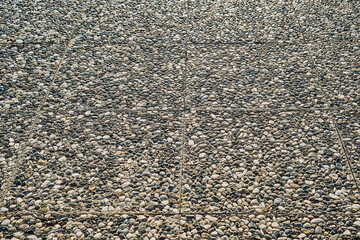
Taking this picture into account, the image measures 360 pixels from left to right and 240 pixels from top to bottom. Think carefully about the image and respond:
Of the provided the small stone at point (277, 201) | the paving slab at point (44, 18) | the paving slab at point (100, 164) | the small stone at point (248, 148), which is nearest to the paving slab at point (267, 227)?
the small stone at point (277, 201)

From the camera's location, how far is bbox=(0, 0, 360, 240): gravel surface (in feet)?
9.53

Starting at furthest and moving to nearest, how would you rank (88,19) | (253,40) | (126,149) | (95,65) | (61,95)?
(88,19), (253,40), (95,65), (61,95), (126,149)

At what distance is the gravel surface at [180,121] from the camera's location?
2.91 m

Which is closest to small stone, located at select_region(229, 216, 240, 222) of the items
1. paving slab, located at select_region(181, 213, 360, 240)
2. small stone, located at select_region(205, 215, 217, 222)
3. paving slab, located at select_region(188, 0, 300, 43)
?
paving slab, located at select_region(181, 213, 360, 240)

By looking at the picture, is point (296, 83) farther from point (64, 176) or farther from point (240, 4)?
point (64, 176)

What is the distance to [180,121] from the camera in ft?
12.3

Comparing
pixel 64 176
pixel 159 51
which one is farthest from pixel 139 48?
pixel 64 176

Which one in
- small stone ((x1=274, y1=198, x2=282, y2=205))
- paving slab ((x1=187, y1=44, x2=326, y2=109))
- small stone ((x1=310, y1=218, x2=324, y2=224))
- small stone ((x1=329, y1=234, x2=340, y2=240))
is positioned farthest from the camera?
paving slab ((x1=187, y1=44, x2=326, y2=109))

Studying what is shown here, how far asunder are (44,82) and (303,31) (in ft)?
10.2

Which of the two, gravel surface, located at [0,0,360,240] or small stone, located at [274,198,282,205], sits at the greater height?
gravel surface, located at [0,0,360,240]

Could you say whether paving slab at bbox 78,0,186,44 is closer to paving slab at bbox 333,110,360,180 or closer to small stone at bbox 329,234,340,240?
paving slab at bbox 333,110,360,180

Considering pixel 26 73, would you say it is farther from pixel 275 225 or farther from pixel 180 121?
pixel 275 225

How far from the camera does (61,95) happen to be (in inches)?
159

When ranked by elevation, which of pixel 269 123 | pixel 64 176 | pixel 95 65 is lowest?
pixel 64 176
